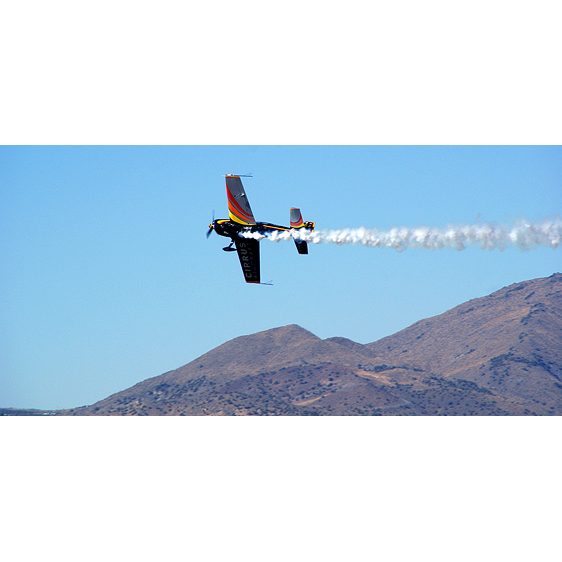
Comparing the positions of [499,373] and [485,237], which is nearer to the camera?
[485,237]

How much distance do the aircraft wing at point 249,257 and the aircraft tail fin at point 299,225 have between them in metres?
3.21

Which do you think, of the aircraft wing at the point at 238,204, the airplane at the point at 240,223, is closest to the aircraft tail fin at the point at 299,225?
the airplane at the point at 240,223

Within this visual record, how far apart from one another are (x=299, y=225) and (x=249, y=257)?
4.98 m

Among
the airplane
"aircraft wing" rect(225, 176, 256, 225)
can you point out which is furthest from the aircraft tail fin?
"aircraft wing" rect(225, 176, 256, 225)

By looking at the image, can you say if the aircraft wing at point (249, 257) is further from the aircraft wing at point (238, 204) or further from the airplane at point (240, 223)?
the aircraft wing at point (238, 204)

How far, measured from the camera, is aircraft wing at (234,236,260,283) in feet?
138

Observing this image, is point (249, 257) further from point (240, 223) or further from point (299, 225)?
point (299, 225)

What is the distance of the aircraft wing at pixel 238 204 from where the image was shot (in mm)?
41000

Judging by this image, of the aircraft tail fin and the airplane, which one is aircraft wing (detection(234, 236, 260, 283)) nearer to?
the airplane

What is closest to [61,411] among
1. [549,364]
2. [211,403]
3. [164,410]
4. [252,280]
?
[164,410]

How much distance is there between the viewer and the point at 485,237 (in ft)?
113

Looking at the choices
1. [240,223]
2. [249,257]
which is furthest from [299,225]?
[249,257]

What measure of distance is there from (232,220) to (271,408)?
157183 mm

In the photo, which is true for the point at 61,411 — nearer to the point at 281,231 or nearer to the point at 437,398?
the point at 437,398
